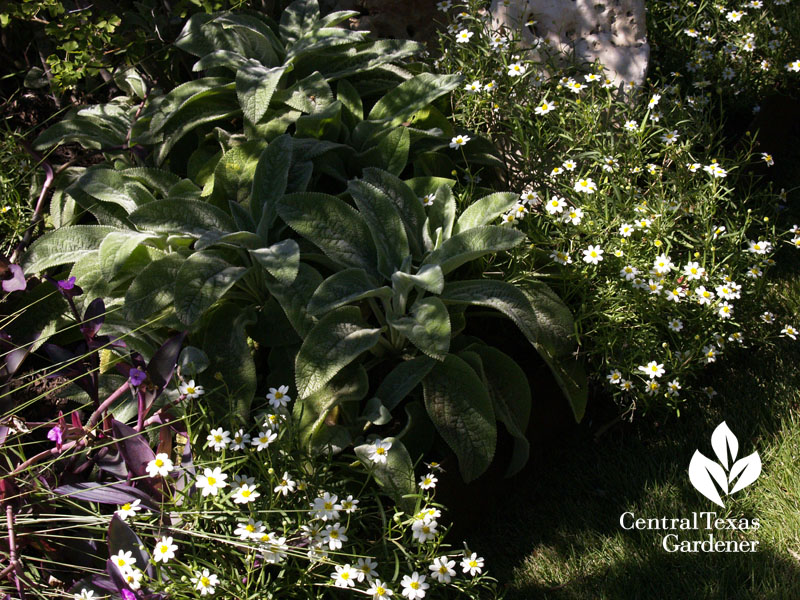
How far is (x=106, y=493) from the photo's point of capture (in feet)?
5.88

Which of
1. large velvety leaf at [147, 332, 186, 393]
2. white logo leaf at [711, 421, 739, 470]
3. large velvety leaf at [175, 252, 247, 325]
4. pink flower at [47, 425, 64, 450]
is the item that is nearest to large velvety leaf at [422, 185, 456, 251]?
large velvety leaf at [175, 252, 247, 325]

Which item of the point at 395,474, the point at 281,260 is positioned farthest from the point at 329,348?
the point at 395,474

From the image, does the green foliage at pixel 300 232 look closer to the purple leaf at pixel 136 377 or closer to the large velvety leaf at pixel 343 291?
the large velvety leaf at pixel 343 291

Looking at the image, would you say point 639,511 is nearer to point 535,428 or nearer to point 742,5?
point 535,428

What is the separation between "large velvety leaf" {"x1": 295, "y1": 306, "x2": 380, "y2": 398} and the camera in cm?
198

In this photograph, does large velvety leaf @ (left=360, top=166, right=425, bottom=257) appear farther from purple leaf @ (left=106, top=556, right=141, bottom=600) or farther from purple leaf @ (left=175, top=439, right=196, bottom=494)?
purple leaf @ (left=106, top=556, right=141, bottom=600)

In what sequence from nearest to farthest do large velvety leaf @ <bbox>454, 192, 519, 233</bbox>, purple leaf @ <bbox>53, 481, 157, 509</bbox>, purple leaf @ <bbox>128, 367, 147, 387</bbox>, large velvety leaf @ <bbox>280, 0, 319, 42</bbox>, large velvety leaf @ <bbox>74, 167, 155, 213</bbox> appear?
purple leaf @ <bbox>53, 481, 157, 509</bbox>, purple leaf @ <bbox>128, 367, 147, 387</bbox>, large velvety leaf @ <bbox>454, 192, 519, 233</bbox>, large velvety leaf @ <bbox>74, 167, 155, 213</bbox>, large velvety leaf @ <bbox>280, 0, 319, 42</bbox>

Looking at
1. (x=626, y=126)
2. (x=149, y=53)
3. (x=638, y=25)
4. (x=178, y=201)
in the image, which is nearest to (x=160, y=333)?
(x=178, y=201)

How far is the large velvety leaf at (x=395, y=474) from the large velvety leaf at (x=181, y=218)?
2.60 feet

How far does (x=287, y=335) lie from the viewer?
7.33 feet

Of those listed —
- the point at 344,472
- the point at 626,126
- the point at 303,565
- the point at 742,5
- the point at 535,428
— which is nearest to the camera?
the point at 303,565

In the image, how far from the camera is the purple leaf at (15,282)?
218 centimetres

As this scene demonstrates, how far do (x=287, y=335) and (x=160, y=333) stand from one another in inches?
15.6

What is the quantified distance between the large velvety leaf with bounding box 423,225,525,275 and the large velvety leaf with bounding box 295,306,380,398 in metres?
0.27
